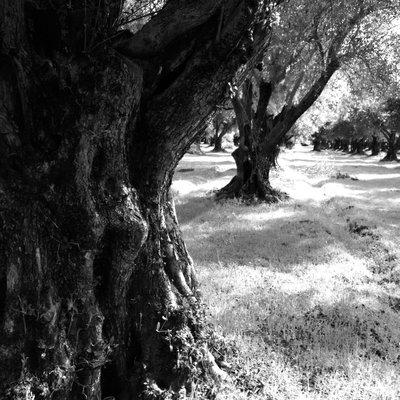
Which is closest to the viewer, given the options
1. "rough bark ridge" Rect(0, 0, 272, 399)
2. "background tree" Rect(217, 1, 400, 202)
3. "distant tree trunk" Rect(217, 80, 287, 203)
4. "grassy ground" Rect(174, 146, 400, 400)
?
"rough bark ridge" Rect(0, 0, 272, 399)

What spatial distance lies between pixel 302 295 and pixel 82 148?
6.01 meters

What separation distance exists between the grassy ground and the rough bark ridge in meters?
1.96

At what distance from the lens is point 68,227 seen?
12.8 ft

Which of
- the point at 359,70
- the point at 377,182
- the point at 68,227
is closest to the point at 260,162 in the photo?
the point at 359,70

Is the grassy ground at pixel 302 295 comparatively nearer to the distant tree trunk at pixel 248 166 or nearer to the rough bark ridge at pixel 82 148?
the rough bark ridge at pixel 82 148

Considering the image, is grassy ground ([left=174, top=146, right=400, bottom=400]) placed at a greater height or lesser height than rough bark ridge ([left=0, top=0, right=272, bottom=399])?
lesser

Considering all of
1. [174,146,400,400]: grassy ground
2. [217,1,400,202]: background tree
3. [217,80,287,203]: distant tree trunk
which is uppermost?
[217,1,400,202]: background tree

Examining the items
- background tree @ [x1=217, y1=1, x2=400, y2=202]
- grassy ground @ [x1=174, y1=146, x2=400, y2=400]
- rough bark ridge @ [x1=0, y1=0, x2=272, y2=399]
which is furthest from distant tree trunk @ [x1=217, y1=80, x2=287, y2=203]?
rough bark ridge @ [x1=0, y1=0, x2=272, y2=399]

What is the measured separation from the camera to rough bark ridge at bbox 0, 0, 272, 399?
3783 millimetres

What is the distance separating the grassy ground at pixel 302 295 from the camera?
5.60 m

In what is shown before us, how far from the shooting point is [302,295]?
841cm

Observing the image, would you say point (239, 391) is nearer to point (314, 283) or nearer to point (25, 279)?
point (25, 279)

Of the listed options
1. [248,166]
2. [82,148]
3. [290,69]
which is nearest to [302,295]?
[82,148]

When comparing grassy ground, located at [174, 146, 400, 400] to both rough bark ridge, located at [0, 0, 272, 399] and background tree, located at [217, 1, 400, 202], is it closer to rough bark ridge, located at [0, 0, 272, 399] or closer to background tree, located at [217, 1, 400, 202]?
rough bark ridge, located at [0, 0, 272, 399]
